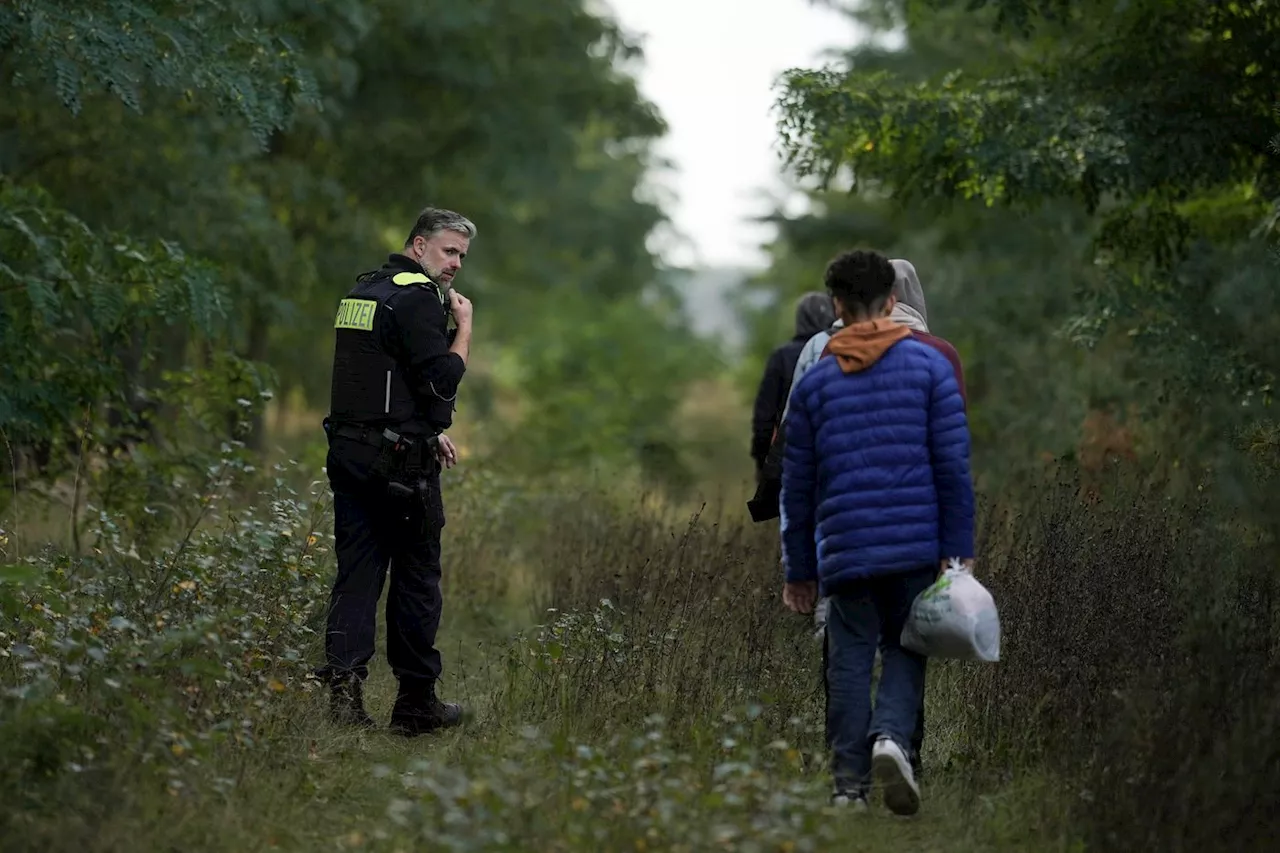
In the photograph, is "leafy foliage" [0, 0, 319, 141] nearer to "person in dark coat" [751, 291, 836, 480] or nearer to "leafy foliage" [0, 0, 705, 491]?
"leafy foliage" [0, 0, 705, 491]

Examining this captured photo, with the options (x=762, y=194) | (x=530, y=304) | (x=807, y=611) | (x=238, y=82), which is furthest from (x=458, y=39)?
(x=762, y=194)

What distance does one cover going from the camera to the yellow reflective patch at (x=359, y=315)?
6832 millimetres

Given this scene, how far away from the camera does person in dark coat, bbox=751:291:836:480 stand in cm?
888

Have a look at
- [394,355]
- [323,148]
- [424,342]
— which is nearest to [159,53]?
[394,355]

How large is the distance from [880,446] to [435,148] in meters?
12.3

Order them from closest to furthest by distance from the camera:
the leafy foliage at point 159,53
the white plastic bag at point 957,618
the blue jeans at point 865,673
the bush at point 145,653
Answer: the bush at point 145,653, the white plastic bag at point 957,618, the blue jeans at point 865,673, the leafy foliage at point 159,53

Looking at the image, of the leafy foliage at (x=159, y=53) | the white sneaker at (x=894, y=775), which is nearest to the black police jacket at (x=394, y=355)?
the leafy foliage at (x=159, y=53)

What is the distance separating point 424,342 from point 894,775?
8.49 ft

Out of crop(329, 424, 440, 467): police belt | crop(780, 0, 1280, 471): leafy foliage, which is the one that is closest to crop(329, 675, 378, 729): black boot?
crop(329, 424, 440, 467): police belt

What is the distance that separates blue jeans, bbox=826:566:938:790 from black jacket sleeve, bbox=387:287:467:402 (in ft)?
6.38

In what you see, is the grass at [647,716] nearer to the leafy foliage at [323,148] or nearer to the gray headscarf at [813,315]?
the gray headscarf at [813,315]

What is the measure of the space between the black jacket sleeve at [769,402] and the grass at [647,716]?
0.88 meters

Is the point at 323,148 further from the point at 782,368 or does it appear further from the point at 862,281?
the point at 862,281

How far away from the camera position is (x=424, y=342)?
6781 mm
